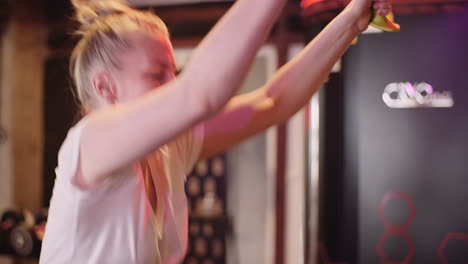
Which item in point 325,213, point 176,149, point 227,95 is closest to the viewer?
point 227,95

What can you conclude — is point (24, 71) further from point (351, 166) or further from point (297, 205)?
point (351, 166)

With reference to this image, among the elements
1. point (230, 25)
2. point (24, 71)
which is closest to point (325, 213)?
point (230, 25)

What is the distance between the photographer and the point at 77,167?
26.9 inches

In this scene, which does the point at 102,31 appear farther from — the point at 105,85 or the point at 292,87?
the point at 292,87

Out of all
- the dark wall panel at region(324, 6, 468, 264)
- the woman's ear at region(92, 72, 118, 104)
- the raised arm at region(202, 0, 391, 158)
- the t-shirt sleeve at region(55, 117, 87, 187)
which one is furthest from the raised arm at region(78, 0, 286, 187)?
the dark wall panel at region(324, 6, 468, 264)

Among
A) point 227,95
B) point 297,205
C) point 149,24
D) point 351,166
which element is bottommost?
point 297,205

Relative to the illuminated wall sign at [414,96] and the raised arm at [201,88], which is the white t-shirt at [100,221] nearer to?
the raised arm at [201,88]

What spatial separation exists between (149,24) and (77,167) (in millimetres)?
292

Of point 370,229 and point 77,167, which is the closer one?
point 77,167

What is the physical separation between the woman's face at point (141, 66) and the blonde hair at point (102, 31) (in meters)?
0.01

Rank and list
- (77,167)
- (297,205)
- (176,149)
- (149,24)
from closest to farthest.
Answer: (77,167), (149,24), (176,149), (297,205)

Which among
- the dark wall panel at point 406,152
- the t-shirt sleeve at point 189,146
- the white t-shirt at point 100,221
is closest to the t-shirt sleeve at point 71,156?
the white t-shirt at point 100,221

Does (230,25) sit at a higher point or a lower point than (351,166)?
higher

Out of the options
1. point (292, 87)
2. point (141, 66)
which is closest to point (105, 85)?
point (141, 66)
